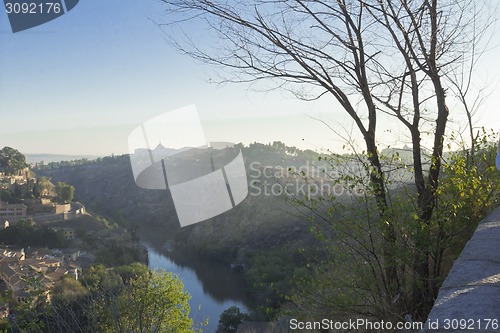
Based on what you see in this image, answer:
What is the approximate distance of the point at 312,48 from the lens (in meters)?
2.40

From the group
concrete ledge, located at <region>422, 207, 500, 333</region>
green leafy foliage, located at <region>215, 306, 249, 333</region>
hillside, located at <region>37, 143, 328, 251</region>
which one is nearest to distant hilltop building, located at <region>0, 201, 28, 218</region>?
hillside, located at <region>37, 143, 328, 251</region>

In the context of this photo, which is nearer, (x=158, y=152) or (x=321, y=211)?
(x=321, y=211)

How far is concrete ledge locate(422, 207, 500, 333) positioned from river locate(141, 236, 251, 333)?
12057mm

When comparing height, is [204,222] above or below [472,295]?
below

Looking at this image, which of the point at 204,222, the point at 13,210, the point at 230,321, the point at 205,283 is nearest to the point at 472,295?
the point at 230,321

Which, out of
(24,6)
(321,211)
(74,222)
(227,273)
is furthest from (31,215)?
(321,211)

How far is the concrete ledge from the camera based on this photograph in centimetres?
109

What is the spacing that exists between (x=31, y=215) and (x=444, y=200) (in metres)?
26.8

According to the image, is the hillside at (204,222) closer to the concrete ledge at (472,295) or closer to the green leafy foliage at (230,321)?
the green leafy foliage at (230,321)

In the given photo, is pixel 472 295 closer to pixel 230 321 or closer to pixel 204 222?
pixel 230 321

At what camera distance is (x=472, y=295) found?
1280mm

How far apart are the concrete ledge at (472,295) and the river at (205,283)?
12057 mm

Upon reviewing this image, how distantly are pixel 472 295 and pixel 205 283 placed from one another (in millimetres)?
18366

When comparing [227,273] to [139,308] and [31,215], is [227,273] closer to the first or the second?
[31,215]
